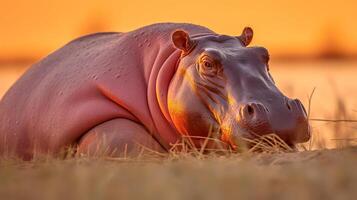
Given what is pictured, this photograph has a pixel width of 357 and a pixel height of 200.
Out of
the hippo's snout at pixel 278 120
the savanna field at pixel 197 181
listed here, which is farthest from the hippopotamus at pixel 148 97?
the savanna field at pixel 197 181

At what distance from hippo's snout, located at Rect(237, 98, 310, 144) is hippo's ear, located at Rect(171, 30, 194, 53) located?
1019 mm

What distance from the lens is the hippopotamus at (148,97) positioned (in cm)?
702

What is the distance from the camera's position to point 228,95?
7.22m

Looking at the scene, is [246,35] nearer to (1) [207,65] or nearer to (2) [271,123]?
(1) [207,65]

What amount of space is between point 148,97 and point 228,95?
90 cm

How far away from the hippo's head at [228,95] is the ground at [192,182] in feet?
5.07

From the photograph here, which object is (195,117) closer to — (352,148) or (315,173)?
(352,148)

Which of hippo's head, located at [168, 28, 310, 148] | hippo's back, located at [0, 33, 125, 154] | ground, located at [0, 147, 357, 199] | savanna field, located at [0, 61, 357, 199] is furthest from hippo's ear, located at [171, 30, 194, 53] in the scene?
ground, located at [0, 147, 357, 199]

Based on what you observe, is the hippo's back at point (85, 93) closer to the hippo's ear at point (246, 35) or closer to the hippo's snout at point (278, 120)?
the hippo's ear at point (246, 35)

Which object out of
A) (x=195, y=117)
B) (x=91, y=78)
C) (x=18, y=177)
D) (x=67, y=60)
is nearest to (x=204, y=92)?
(x=195, y=117)

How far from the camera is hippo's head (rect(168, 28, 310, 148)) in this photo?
22.5 feet

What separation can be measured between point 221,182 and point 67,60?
4.38 m

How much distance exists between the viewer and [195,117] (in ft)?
24.5

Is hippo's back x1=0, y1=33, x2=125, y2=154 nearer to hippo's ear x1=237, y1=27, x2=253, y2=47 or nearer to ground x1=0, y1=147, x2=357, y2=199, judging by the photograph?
hippo's ear x1=237, y1=27, x2=253, y2=47
